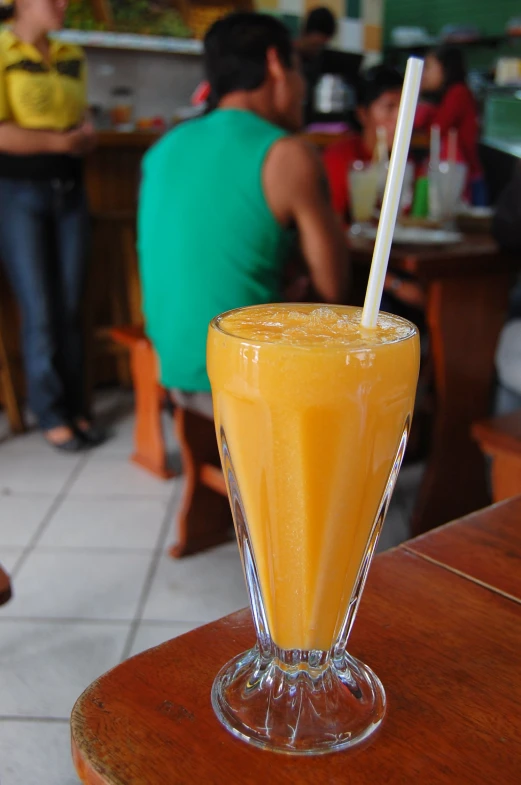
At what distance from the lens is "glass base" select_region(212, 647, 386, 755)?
473 mm

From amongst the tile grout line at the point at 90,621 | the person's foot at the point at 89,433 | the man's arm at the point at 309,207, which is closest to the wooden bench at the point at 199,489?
the tile grout line at the point at 90,621

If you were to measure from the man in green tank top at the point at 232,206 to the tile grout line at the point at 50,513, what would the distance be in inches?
27.7

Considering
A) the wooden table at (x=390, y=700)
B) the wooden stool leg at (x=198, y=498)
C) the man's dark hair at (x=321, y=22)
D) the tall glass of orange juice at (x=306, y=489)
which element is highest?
the man's dark hair at (x=321, y=22)

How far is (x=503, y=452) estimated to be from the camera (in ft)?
4.72

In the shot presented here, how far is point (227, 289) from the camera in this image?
5.68ft

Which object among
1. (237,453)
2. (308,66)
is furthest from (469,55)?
(237,453)

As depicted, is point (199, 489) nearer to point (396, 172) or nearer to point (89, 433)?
point (89, 433)

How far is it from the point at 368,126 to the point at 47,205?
142 cm

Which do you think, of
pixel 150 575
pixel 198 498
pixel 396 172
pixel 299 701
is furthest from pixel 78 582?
pixel 396 172

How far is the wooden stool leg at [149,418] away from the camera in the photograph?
2561mm

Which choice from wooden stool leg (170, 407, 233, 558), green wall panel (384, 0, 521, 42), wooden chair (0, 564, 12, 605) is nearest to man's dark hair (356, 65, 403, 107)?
wooden stool leg (170, 407, 233, 558)

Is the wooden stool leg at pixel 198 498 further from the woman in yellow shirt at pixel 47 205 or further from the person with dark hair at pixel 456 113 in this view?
the person with dark hair at pixel 456 113

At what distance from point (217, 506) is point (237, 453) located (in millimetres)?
1662

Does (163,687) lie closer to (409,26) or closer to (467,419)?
(467,419)
